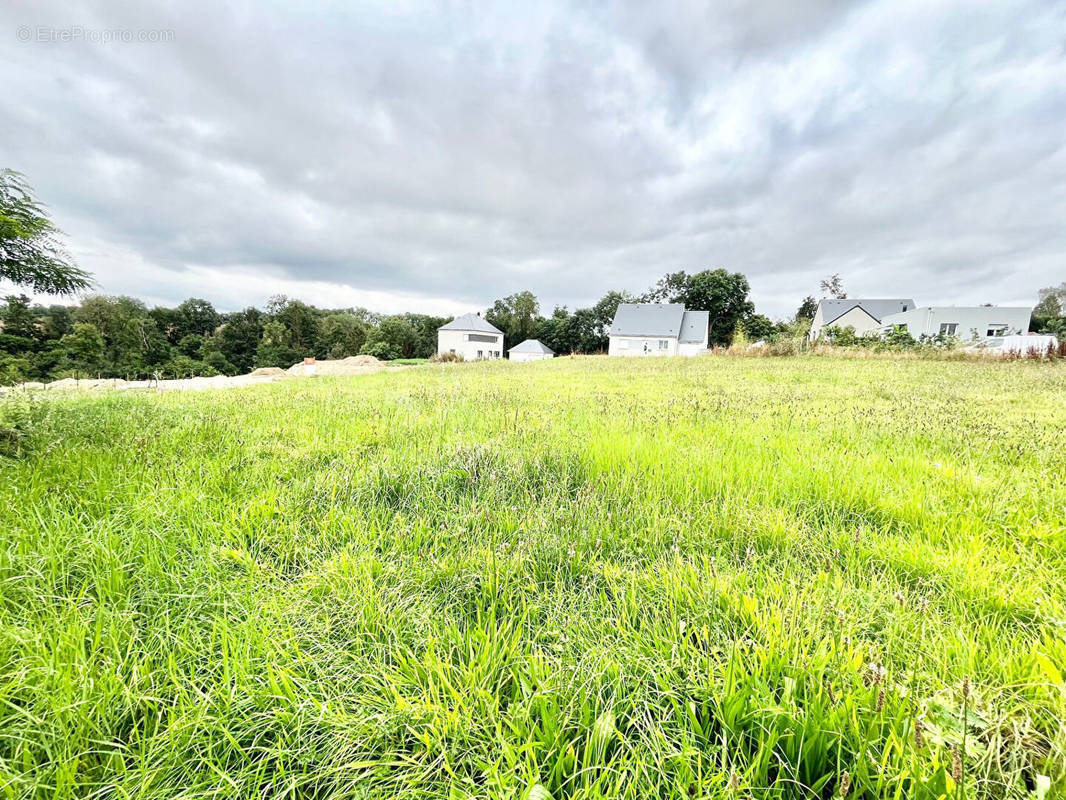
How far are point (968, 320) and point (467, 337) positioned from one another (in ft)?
169

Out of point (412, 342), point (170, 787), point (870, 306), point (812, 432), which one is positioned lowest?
point (170, 787)

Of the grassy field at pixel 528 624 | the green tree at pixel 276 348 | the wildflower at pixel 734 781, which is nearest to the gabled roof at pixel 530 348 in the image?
the green tree at pixel 276 348

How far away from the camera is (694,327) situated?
4147cm

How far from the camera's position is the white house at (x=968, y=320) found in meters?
34.4

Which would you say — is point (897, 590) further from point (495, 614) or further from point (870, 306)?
point (870, 306)

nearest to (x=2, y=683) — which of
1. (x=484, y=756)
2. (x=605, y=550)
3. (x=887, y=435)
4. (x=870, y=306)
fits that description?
(x=484, y=756)

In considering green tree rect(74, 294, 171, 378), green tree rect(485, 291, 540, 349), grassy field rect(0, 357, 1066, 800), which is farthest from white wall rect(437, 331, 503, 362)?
grassy field rect(0, 357, 1066, 800)

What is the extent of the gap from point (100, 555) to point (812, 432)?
16.9 feet

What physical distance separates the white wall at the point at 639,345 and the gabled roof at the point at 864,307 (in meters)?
21.8

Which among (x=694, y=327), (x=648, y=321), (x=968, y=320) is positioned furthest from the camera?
(x=694, y=327)

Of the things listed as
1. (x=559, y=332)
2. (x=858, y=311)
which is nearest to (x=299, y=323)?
(x=559, y=332)

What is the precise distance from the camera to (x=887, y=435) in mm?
3510

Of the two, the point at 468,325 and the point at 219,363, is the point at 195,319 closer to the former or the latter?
the point at 219,363

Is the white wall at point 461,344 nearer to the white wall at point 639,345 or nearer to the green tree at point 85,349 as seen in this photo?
the white wall at point 639,345
